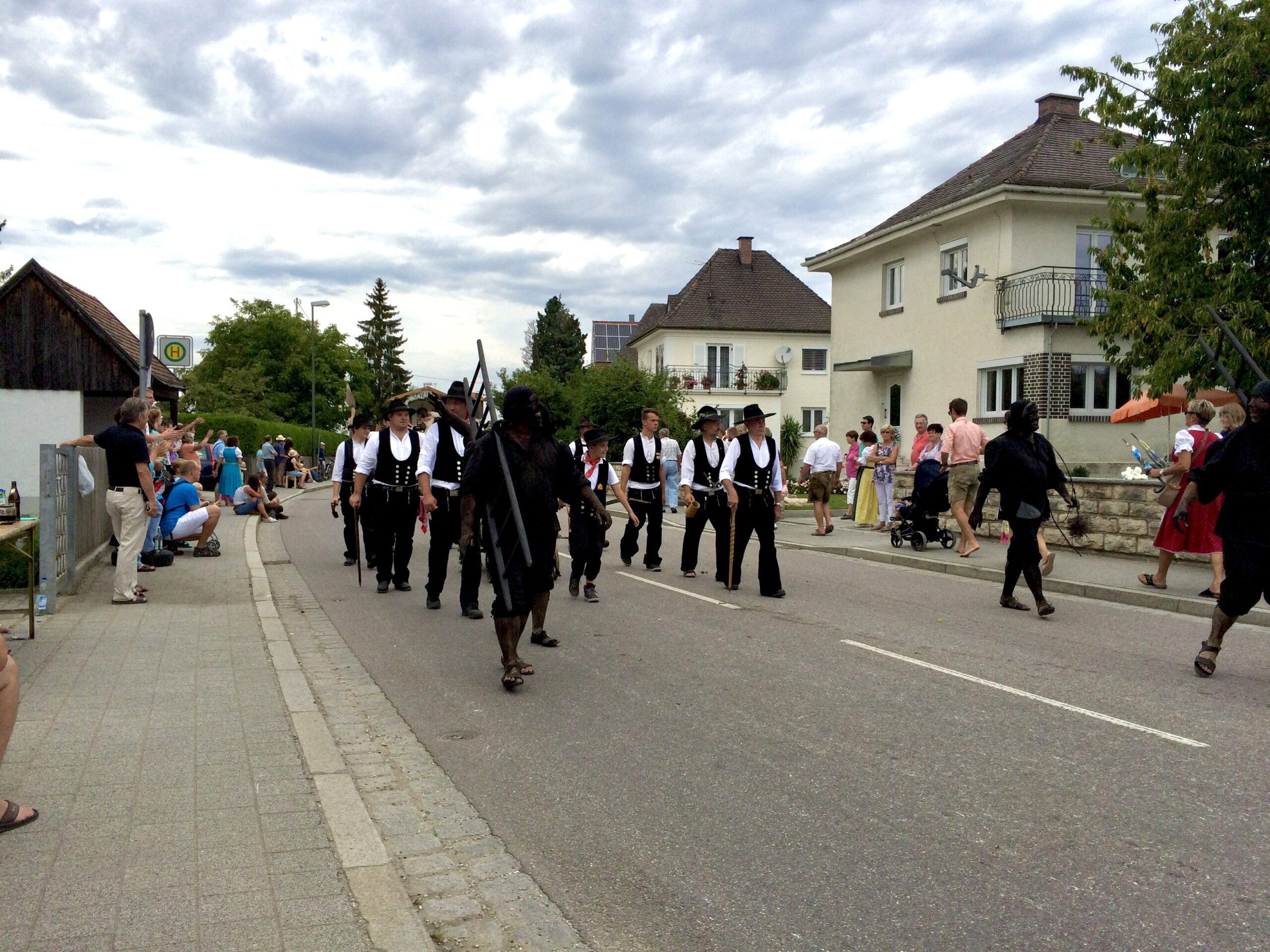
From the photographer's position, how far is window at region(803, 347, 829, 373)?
54.8m

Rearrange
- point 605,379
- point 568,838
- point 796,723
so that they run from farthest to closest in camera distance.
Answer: point 605,379 < point 796,723 < point 568,838

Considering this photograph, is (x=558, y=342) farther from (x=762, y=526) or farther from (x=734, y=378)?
(x=762, y=526)

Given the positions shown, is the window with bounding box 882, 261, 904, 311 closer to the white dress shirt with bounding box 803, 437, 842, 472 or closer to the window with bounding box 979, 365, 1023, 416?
the window with bounding box 979, 365, 1023, 416

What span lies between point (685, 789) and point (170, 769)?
2372mm

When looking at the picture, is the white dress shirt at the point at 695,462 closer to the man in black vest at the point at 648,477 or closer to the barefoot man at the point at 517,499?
the man in black vest at the point at 648,477

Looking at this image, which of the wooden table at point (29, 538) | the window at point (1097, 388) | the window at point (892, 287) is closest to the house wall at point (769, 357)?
the window at point (892, 287)


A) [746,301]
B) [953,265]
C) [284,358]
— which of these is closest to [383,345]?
[284,358]

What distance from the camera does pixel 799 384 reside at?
54438mm

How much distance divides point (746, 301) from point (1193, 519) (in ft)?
149

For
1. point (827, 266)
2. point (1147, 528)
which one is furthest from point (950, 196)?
point (1147, 528)

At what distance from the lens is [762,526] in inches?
450

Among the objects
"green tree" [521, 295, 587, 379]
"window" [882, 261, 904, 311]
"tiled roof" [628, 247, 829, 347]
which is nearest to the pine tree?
"green tree" [521, 295, 587, 379]

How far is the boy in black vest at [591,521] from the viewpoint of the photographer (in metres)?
9.02

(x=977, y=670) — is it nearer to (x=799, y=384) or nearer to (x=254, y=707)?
(x=254, y=707)
